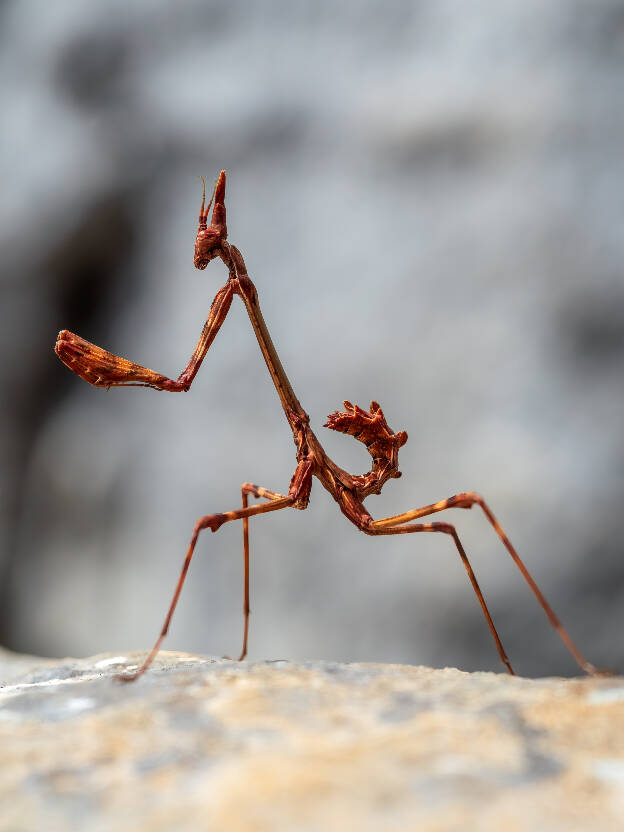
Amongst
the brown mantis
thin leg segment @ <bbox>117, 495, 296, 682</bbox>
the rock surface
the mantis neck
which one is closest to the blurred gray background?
the brown mantis

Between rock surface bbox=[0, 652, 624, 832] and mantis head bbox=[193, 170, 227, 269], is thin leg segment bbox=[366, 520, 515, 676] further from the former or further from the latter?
mantis head bbox=[193, 170, 227, 269]

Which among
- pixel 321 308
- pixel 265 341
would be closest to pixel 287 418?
pixel 265 341

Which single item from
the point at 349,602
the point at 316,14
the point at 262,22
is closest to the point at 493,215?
the point at 316,14

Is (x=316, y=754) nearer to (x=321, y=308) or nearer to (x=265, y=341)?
(x=265, y=341)

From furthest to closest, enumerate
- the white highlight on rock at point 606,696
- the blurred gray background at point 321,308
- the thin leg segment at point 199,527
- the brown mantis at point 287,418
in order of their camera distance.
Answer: the blurred gray background at point 321,308 < the brown mantis at point 287,418 < the thin leg segment at point 199,527 < the white highlight on rock at point 606,696

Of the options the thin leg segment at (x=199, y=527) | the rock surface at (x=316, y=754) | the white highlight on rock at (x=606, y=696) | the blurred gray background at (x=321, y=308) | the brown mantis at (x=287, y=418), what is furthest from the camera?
the blurred gray background at (x=321, y=308)

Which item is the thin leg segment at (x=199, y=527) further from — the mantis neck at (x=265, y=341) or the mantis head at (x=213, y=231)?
the mantis head at (x=213, y=231)

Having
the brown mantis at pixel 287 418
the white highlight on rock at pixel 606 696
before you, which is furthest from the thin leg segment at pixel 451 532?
the white highlight on rock at pixel 606 696
